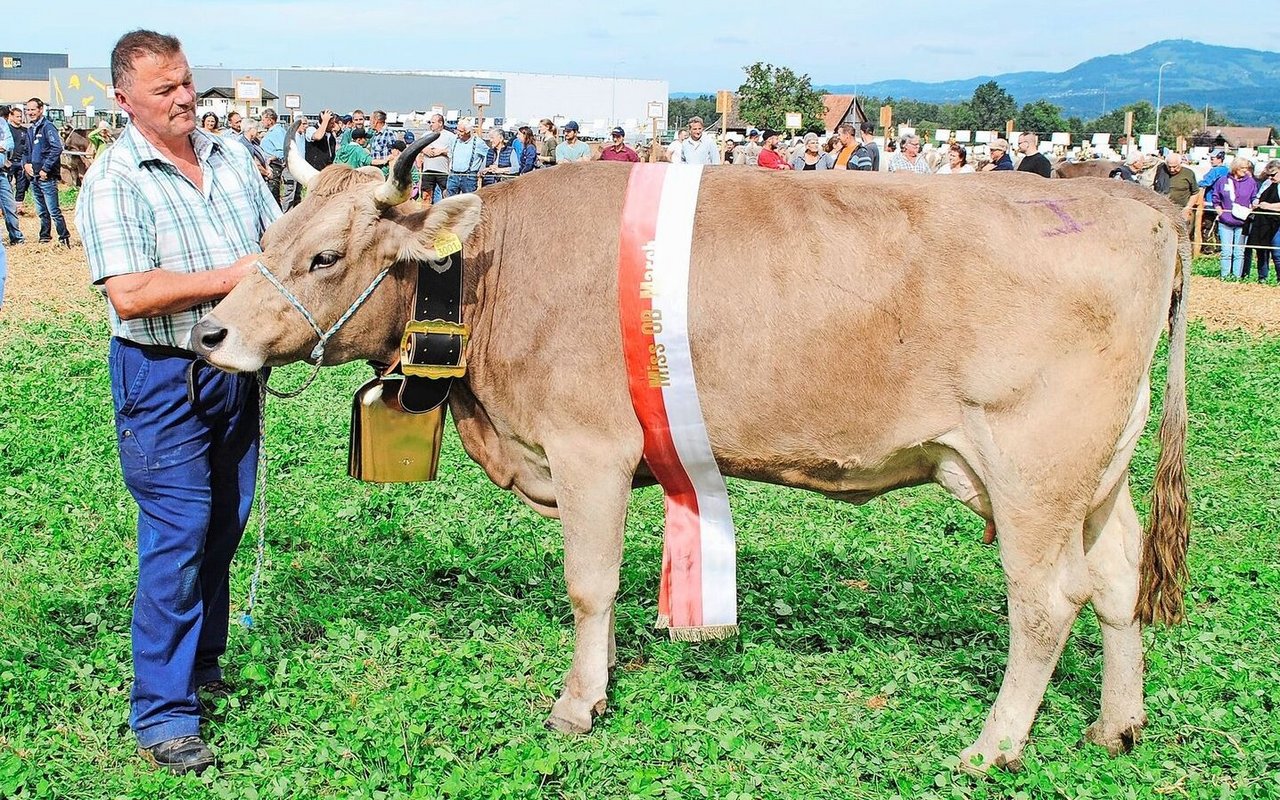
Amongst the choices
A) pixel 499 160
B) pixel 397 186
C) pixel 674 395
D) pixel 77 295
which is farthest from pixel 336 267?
pixel 499 160

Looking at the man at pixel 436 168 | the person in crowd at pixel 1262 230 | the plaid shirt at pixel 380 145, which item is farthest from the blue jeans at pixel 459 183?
the person in crowd at pixel 1262 230

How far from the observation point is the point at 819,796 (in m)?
4.37

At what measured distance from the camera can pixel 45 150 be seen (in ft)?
69.5

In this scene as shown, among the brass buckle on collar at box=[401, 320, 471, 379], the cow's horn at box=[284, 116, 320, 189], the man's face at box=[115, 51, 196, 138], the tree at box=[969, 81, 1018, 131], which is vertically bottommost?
the brass buckle on collar at box=[401, 320, 471, 379]

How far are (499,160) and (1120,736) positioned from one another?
71.4 ft

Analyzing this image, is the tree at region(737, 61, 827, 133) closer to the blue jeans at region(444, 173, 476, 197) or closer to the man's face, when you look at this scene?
the blue jeans at region(444, 173, 476, 197)

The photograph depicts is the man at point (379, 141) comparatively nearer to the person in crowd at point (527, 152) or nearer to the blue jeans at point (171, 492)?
the person in crowd at point (527, 152)

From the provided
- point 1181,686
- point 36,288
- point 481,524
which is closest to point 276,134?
point 36,288

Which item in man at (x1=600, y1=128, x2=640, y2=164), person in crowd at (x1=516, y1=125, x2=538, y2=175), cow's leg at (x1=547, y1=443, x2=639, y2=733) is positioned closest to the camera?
cow's leg at (x1=547, y1=443, x2=639, y2=733)

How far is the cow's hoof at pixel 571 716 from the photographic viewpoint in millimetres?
4816

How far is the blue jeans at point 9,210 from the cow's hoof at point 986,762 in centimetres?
2056

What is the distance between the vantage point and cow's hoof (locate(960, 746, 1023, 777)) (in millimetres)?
4534

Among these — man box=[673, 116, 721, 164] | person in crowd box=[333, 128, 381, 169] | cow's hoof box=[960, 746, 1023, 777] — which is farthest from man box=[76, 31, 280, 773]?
person in crowd box=[333, 128, 381, 169]

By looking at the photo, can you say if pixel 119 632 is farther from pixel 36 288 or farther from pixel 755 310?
pixel 36 288
